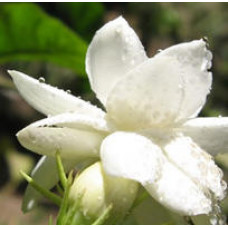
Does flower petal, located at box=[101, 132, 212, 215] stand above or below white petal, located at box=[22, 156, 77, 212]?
above

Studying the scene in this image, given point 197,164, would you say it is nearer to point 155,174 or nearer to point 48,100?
point 155,174

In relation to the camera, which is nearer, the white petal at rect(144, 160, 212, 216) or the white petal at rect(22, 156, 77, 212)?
the white petal at rect(144, 160, 212, 216)

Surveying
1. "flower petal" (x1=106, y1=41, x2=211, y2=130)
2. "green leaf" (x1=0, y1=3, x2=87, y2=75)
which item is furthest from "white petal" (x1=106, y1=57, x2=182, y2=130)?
"green leaf" (x1=0, y1=3, x2=87, y2=75)

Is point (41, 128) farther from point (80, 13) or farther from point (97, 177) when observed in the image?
point (80, 13)

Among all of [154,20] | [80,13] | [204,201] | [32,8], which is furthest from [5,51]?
[154,20]

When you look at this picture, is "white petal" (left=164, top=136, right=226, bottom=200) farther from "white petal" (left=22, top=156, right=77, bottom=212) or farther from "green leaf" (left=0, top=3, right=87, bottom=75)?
"green leaf" (left=0, top=3, right=87, bottom=75)
